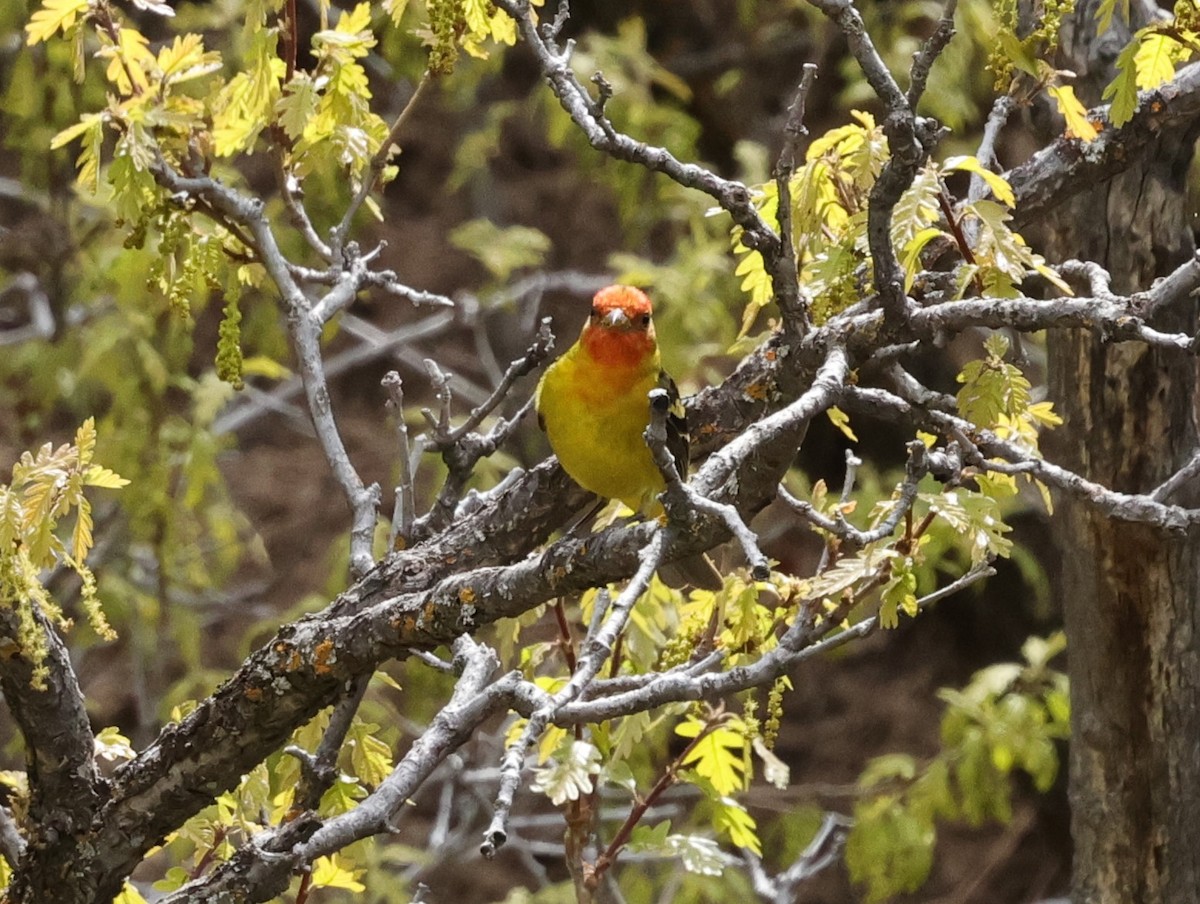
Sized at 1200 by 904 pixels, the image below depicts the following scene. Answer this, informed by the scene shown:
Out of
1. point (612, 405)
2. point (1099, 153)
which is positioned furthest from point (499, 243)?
point (1099, 153)

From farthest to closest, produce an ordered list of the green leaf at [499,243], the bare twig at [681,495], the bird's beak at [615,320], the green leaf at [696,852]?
the green leaf at [499,243] → the bird's beak at [615,320] → the green leaf at [696,852] → the bare twig at [681,495]

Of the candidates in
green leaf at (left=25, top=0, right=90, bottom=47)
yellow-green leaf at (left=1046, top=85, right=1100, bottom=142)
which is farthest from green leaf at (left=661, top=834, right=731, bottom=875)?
green leaf at (left=25, top=0, right=90, bottom=47)

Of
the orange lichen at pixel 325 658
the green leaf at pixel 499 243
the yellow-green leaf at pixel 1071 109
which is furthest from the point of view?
the green leaf at pixel 499 243

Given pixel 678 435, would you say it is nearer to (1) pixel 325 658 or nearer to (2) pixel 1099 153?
(1) pixel 325 658

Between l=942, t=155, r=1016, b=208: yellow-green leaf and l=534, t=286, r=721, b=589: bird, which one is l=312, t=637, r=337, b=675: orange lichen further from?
l=942, t=155, r=1016, b=208: yellow-green leaf

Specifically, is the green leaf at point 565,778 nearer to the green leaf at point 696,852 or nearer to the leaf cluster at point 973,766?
the green leaf at point 696,852

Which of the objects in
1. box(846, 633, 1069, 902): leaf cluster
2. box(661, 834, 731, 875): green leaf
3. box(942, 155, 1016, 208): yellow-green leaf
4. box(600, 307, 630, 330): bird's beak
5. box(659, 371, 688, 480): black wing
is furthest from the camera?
box(846, 633, 1069, 902): leaf cluster

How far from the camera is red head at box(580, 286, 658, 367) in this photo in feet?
9.30

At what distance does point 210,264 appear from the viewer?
244 cm

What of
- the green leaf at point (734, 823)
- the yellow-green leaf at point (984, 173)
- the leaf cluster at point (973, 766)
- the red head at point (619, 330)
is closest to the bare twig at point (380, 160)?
the red head at point (619, 330)

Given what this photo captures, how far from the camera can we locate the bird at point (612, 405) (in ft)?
8.80

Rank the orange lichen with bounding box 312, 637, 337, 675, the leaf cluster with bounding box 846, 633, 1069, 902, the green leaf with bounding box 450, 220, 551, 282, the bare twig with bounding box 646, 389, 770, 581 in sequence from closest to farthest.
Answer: the bare twig with bounding box 646, 389, 770, 581 → the orange lichen with bounding box 312, 637, 337, 675 → the leaf cluster with bounding box 846, 633, 1069, 902 → the green leaf with bounding box 450, 220, 551, 282

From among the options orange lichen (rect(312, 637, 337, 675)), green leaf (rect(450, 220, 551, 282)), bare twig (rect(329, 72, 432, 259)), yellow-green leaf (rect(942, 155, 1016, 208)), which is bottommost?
orange lichen (rect(312, 637, 337, 675))

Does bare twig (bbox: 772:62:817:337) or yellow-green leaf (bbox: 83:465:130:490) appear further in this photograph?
yellow-green leaf (bbox: 83:465:130:490)
